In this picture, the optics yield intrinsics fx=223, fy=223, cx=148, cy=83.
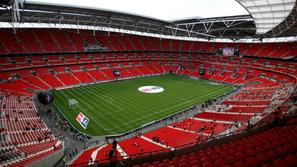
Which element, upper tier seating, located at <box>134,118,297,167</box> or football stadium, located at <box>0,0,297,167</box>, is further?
football stadium, located at <box>0,0,297,167</box>

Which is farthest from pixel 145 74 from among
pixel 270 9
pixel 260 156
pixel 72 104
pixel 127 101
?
pixel 260 156

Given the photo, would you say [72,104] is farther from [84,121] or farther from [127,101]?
[127,101]

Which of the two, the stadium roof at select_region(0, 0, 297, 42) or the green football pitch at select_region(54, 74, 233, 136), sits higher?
the stadium roof at select_region(0, 0, 297, 42)

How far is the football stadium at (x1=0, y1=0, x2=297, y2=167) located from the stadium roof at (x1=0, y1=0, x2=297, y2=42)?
28 cm

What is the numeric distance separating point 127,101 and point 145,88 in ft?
35.4

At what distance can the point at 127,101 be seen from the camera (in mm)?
43688

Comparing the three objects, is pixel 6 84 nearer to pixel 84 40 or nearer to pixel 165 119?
pixel 84 40

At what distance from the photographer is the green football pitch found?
3400cm

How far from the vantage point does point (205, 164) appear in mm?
9914

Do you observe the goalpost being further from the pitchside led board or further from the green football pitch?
the pitchside led board

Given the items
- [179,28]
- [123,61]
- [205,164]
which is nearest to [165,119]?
[205,164]

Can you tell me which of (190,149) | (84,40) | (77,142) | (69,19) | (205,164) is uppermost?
(69,19)

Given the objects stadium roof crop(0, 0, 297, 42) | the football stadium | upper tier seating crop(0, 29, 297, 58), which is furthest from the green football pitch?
upper tier seating crop(0, 29, 297, 58)

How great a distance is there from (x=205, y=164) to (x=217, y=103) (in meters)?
35.7
